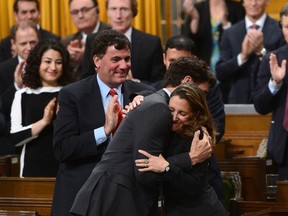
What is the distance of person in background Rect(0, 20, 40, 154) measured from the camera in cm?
699

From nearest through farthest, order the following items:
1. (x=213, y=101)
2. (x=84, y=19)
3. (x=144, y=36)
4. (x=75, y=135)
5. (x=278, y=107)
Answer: (x=75, y=135) < (x=213, y=101) < (x=278, y=107) < (x=144, y=36) < (x=84, y=19)

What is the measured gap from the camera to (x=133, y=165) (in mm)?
4508

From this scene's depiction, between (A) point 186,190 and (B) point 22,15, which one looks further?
(B) point 22,15

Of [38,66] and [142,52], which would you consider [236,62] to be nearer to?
[142,52]

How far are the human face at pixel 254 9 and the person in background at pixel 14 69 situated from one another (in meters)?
1.80

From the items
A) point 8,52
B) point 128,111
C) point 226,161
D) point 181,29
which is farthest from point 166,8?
point 128,111

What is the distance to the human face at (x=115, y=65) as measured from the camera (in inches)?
198

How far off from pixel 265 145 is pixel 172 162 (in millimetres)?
2567

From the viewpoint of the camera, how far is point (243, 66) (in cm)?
766

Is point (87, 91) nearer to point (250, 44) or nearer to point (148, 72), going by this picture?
point (148, 72)

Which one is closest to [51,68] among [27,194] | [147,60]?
[27,194]

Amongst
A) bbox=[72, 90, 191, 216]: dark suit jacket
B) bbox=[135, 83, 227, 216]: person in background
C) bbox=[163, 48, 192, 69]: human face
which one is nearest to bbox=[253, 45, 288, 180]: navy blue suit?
bbox=[163, 48, 192, 69]: human face

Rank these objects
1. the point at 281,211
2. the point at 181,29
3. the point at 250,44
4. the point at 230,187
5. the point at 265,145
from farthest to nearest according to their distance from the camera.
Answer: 1. the point at 181,29
2. the point at 250,44
3. the point at 265,145
4. the point at 230,187
5. the point at 281,211

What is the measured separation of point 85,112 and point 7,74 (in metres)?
2.67
